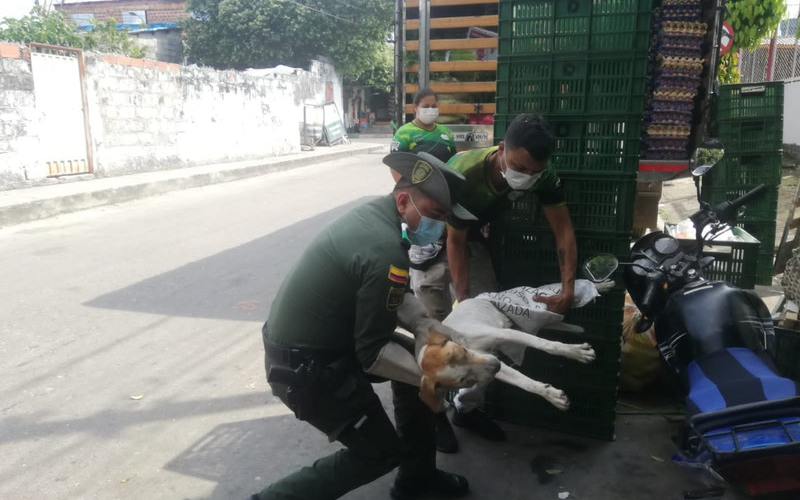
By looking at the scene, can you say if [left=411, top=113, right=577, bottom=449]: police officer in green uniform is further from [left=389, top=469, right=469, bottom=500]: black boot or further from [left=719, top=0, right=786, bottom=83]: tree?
[left=719, top=0, right=786, bottom=83]: tree

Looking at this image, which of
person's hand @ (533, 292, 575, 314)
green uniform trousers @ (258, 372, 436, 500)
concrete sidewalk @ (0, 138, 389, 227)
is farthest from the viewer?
concrete sidewalk @ (0, 138, 389, 227)

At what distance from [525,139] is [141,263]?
5.07m

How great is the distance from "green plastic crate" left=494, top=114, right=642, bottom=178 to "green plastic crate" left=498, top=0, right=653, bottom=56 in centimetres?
31

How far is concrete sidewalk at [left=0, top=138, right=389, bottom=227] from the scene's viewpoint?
8.84 metres

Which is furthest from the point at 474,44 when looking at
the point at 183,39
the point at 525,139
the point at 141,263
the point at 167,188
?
the point at 183,39

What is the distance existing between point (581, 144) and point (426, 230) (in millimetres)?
1133

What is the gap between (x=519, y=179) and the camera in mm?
2693

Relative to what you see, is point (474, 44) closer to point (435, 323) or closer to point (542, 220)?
point (542, 220)

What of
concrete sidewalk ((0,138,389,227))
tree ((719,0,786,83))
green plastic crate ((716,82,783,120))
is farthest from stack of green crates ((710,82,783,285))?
concrete sidewalk ((0,138,389,227))

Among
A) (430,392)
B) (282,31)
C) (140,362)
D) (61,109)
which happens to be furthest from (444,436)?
(282,31)

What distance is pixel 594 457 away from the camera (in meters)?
2.98

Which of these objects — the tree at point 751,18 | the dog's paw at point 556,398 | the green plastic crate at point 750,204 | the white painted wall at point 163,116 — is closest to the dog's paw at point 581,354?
the dog's paw at point 556,398

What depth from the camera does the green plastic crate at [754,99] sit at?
529 centimetres

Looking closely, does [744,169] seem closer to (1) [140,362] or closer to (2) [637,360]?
(2) [637,360]
